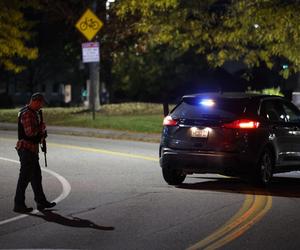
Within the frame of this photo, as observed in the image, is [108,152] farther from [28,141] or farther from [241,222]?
[241,222]

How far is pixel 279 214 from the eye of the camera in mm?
9695

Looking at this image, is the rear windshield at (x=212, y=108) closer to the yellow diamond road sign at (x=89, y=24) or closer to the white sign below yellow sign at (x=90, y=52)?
the yellow diamond road sign at (x=89, y=24)

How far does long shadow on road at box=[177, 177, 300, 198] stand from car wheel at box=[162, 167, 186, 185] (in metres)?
0.12

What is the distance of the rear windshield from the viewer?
11.9 metres

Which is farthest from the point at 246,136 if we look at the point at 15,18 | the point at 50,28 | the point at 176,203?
the point at 50,28

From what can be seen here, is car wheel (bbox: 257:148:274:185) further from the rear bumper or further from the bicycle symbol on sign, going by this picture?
the bicycle symbol on sign

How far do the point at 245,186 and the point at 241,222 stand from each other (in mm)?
3467

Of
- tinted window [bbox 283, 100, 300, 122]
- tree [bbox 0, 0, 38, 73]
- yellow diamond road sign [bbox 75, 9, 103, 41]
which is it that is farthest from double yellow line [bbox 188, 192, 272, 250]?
tree [bbox 0, 0, 38, 73]

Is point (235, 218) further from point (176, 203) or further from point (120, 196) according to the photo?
point (120, 196)

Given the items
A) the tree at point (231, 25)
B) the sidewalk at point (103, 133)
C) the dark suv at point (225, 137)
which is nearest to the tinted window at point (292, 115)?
the dark suv at point (225, 137)

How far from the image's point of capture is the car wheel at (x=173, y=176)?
12.4 m

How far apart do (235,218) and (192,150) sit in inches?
106

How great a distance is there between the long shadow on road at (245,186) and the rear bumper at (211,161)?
1.26 ft

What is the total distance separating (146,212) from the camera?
9797 mm
